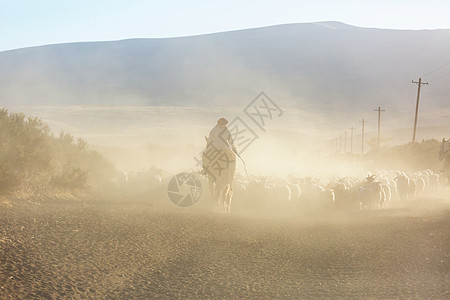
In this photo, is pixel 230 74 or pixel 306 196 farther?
pixel 230 74

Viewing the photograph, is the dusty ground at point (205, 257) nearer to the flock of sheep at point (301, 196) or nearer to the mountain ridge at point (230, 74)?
the flock of sheep at point (301, 196)

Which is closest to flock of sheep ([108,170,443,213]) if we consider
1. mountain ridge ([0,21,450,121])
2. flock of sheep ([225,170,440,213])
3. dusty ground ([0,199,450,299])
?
flock of sheep ([225,170,440,213])

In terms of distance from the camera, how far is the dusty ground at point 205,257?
6578mm

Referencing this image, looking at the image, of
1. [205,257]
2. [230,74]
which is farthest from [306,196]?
[230,74]

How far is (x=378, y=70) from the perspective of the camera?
163875 mm

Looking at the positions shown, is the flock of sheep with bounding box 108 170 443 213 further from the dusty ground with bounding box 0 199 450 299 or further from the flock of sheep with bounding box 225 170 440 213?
the dusty ground with bounding box 0 199 450 299

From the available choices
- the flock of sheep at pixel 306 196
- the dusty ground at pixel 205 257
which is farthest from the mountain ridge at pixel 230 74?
the dusty ground at pixel 205 257

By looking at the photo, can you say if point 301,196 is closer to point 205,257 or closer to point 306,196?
point 306,196

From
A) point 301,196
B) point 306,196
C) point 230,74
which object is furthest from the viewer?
point 230,74

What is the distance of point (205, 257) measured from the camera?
27.3 ft

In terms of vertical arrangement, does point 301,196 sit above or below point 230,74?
below

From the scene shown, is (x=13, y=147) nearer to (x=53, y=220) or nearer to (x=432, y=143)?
(x=53, y=220)

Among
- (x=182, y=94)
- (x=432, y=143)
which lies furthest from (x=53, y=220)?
(x=182, y=94)

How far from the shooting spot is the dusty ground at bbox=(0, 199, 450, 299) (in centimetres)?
658
